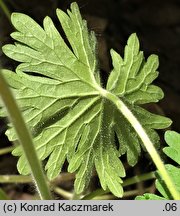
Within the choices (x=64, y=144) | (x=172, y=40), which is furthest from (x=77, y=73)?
(x=172, y=40)

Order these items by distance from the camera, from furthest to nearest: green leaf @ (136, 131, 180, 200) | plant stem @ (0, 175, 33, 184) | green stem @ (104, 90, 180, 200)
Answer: plant stem @ (0, 175, 33, 184) → green leaf @ (136, 131, 180, 200) → green stem @ (104, 90, 180, 200)

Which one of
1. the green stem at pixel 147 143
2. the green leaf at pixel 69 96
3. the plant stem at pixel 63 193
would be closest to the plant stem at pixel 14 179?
the plant stem at pixel 63 193

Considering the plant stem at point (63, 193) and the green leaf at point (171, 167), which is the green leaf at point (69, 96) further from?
the plant stem at point (63, 193)

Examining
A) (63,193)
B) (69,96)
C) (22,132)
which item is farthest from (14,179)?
(22,132)

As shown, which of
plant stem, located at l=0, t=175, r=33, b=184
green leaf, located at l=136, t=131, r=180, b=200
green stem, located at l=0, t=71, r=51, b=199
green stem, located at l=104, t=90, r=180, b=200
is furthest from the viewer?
plant stem, located at l=0, t=175, r=33, b=184

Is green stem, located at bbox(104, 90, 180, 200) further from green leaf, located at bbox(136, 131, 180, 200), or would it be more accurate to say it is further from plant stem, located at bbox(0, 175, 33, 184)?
plant stem, located at bbox(0, 175, 33, 184)

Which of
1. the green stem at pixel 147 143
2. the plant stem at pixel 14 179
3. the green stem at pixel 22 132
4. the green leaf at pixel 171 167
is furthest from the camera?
the plant stem at pixel 14 179

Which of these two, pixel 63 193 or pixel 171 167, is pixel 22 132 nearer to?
pixel 171 167

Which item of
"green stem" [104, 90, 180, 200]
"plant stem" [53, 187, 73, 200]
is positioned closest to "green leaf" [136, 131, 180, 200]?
"green stem" [104, 90, 180, 200]

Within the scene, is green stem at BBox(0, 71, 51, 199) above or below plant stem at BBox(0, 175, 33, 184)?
below
